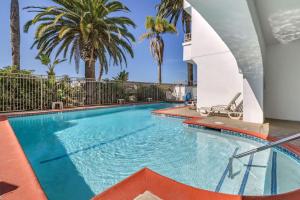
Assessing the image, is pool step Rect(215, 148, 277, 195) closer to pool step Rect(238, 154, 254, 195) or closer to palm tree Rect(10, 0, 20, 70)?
pool step Rect(238, 154, 254, 195)

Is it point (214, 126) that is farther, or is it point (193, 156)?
point (214, 126)

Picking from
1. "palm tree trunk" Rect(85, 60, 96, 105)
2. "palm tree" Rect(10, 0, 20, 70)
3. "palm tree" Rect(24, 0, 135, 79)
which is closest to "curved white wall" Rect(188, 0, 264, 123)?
"palm tree" Rect(24, 0, 135, 79)

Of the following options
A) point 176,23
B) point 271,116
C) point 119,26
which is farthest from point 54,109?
point 176,23

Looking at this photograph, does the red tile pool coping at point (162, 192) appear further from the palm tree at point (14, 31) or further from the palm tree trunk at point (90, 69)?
the palm tree trunk at point (90, 69)

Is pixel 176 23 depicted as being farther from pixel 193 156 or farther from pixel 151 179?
pixel 151 179

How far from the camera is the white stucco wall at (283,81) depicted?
7.75 m

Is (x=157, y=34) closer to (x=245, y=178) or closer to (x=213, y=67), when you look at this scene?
(x=213, y=67)

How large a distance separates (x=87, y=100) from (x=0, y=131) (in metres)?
9.00

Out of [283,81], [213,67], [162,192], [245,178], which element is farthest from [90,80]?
[162,192]

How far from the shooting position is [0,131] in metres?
5.41

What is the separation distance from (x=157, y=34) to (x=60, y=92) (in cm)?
1283

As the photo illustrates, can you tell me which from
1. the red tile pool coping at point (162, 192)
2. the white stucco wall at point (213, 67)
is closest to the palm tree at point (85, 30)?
the white stucco wall at point (213, 67)

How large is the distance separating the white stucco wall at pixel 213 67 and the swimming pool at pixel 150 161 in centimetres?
377

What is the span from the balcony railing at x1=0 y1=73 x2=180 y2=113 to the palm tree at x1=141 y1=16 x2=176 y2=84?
4289 millimetres
